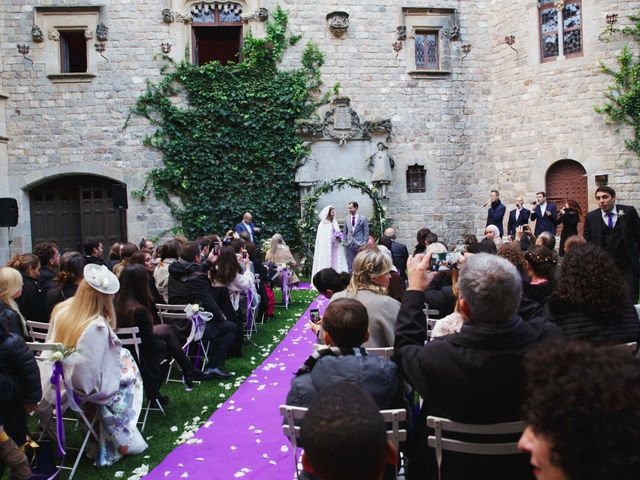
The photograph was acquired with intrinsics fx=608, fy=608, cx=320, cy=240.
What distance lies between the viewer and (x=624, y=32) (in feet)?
48.6

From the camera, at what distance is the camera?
3256mm

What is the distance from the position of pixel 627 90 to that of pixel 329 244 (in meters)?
8.30

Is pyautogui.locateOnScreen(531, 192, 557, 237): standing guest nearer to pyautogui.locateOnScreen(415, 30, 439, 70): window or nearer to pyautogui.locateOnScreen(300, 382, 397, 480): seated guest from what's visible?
pyautogui.locateOnScreen(415, 30, 439, 70): window

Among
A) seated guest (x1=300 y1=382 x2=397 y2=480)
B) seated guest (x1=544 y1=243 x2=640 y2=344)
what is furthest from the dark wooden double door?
seated guest (x1=300 y1=382 x2=397 y2=480)

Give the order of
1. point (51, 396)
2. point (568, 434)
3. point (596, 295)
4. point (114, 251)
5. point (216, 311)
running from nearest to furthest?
1. point (568, 434)
2. point (596, 295)
3. point (51, 396)
4. point (216, 311)
5. point (114, 251)

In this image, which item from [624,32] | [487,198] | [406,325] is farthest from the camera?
[487,198]

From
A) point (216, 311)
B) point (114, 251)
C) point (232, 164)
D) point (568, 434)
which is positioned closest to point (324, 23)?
point (232, 164)

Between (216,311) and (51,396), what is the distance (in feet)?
9.07

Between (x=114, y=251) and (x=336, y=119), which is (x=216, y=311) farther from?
(x=336, y=119)

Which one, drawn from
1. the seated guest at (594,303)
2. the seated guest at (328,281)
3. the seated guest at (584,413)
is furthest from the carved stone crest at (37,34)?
the seated guest at (584,413)

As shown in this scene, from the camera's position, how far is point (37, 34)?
16.0 m

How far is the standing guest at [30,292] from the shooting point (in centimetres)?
612

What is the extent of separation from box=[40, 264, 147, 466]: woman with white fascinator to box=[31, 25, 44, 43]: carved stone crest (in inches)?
552

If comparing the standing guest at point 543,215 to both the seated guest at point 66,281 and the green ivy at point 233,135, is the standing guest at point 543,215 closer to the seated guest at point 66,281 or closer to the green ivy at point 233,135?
the green ivy at point 233,135
